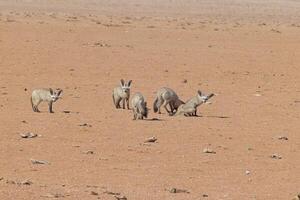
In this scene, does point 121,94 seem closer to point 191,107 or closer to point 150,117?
point 150,117

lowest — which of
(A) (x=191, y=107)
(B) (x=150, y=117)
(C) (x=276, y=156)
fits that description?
(C) (x=276, y=156)

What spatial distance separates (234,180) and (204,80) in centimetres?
1308

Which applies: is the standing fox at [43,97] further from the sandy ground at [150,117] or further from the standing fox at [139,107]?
the standing fox at [139,107]

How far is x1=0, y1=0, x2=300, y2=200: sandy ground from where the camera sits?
11.9 meters

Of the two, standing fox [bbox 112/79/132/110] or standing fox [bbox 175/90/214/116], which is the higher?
standing fox [bbox 112/79/132/110]

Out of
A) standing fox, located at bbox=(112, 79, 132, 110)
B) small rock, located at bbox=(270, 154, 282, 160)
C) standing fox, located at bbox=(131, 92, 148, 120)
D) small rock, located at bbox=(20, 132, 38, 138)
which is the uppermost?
standing fox, located at bbox=(112, 79, 132, 110)

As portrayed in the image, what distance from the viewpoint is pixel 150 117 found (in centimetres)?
1834

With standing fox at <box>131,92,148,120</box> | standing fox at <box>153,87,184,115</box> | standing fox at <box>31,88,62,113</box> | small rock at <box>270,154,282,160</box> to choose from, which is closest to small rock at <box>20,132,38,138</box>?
standing fox at <box>131,92,148,120</box>

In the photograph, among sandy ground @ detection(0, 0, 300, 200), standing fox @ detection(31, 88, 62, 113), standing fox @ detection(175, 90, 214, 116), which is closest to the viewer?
sandy ground @ detection(0, 0, 300, 200)

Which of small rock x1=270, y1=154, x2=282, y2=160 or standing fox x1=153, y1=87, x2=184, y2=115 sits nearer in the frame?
small rock x1=270, y1=154, x2=282, y2=160

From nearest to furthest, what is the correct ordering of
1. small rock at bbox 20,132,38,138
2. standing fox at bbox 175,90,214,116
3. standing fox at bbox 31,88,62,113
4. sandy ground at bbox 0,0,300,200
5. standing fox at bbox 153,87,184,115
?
sandy ground at bbox 0,0,300,200 → small rock at bbox 20,132,38,138 → standing fox at bbox 31,88,62,113 → standing fox at bbox 175,90,214,116 → standing fox at bbox 153,87,184,115

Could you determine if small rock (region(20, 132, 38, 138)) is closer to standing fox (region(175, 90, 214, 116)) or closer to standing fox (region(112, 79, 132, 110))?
standing fox (region(112, 79, 132, 110))

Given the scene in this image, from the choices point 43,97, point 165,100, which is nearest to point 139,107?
point 165,100

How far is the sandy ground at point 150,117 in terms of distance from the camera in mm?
11930
